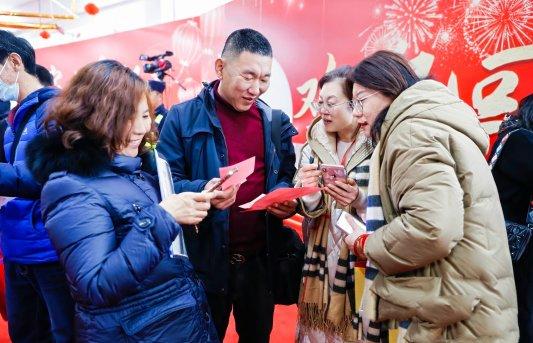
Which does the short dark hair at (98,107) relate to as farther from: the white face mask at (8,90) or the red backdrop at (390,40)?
the red backdrop at (390,40)

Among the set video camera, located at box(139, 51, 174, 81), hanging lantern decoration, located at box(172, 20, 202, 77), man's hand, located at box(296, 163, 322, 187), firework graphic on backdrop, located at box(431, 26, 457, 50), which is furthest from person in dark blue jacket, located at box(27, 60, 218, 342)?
video camera, located at box(139, 51, 174, 81)

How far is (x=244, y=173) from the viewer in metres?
1.41

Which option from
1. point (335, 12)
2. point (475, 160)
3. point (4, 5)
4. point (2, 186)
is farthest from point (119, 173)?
point (4, 5)

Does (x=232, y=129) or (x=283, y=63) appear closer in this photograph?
(x=232, y=129)

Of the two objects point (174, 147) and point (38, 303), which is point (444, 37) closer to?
point (174, 147)

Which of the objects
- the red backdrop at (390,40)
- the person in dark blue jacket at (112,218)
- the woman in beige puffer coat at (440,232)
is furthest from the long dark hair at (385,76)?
the red backdrop at (390,40)

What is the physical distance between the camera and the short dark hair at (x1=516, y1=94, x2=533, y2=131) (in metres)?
1.91

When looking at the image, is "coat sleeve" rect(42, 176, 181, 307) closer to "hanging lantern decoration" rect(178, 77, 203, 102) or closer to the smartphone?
the smartphone

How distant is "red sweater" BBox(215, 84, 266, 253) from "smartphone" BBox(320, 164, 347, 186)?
0.37 metres

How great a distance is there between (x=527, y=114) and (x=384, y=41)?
3.99ft

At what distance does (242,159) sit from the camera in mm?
1921

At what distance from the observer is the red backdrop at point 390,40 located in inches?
91.5

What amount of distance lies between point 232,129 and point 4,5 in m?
9.91

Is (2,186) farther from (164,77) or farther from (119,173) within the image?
(164,77)
